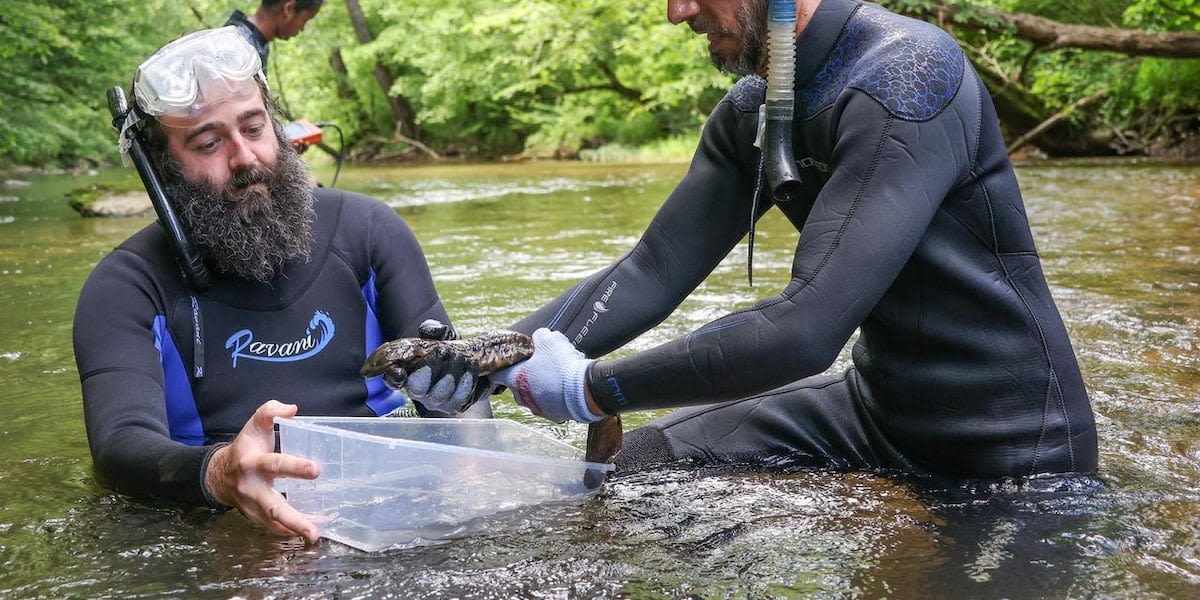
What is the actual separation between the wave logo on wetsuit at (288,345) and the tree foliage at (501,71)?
980 centimetres

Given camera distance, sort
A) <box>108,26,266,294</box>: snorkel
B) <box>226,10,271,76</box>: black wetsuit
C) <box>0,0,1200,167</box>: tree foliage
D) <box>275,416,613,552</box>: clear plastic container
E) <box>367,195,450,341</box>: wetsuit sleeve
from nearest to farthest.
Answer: <box>275,416,613,552</box>: clear plastic container < <box>108,26,266,294</box>: snorkel < <box>367,195,450,341</box>: wetsuit sleeve < <box>226,10,271,76</box>: black wetsuit < <box>0,0,1200,167</box>: tree foliage

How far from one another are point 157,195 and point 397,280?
0.64 metres

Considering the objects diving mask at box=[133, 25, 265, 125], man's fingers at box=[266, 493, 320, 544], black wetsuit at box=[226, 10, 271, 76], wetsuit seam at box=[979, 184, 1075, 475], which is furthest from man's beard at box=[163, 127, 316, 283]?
black wetsuit at box=[226, 10, 271, 76]

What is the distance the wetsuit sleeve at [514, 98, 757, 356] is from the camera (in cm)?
271

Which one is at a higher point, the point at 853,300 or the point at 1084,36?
the point at 1084,36

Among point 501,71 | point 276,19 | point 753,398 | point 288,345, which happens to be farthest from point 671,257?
point 501,71

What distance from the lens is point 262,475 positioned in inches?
85.4

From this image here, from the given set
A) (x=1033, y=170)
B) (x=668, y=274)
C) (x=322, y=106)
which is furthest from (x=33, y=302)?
(x=322, y=106)

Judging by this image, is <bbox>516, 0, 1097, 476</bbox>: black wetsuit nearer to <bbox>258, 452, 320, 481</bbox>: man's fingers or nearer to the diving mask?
<bbox>258, 452, 320, 481</bbox>: man's fingers

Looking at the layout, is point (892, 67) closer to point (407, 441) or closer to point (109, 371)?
point (407, 441)

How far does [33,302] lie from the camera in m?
6.26

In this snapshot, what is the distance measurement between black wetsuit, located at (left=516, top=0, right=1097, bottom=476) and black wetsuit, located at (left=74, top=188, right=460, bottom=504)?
0.53 metres

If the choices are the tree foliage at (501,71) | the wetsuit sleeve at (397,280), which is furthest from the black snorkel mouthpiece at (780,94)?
the tree foliage at (501,71)

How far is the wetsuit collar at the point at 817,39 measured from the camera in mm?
2400
